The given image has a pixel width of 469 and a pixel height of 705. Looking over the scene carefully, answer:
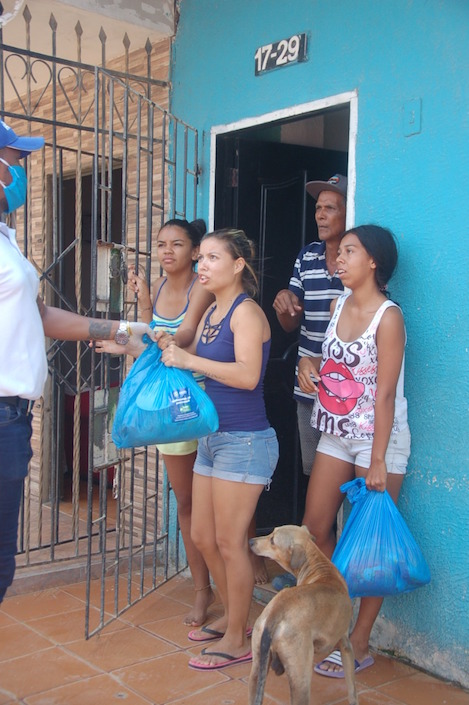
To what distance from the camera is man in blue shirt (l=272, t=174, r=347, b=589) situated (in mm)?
3881

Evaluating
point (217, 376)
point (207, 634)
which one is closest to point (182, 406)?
point (217, 376)

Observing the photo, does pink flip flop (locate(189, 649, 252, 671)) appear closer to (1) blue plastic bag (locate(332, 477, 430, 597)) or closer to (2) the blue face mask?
(1) blue plastic bag (locate(332, 477, 430, 597))

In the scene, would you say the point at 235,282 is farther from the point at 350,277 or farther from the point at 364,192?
the point at 364,192

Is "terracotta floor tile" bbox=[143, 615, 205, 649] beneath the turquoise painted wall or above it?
beneath

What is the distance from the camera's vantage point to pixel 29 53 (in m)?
4.06

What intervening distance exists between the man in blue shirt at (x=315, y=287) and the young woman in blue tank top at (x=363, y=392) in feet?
1.44

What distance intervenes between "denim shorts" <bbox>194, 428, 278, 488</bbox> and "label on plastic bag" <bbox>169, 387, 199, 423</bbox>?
302 millimetres

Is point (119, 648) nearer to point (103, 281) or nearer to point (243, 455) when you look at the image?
point (243, 455)

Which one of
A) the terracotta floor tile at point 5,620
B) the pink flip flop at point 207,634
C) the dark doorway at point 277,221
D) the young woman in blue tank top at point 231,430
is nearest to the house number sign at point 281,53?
the dark doorway at point 277,221

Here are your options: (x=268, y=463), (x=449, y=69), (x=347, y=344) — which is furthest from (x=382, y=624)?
(x=449, y=69)

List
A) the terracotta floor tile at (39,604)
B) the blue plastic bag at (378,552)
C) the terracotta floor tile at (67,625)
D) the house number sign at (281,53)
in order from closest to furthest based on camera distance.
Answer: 1. the blue plastic bag at (378,552)
2. the terracotta floor tile at (67,625)
3. the house number sign at (281,53)
4. the terracotta floor tile at (39,604)

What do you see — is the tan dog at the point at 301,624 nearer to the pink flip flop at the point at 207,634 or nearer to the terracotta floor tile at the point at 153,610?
the pink flip flop at the point at 207,634

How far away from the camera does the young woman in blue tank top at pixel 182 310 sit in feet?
12.7

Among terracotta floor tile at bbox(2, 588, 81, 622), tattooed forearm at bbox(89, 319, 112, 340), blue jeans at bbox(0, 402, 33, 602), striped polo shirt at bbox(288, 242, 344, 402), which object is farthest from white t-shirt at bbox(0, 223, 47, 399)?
terracotta floor tile at bbox(2, 588, 81, 622)
